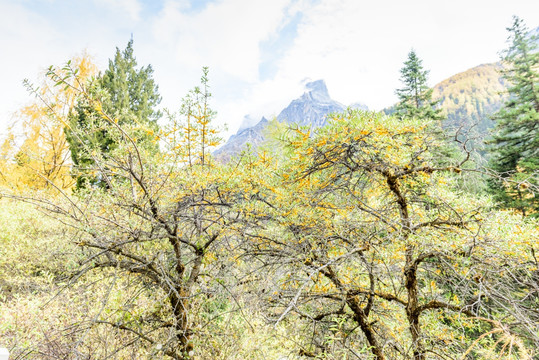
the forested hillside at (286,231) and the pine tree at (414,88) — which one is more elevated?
the pine tree at (414,88)

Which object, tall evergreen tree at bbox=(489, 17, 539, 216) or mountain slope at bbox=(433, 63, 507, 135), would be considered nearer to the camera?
tall evergreen tree at bbox=(489, 17, 539, 216)

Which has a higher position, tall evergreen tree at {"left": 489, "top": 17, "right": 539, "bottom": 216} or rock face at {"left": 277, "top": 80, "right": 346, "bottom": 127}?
rock face at {"left": 277, "top": 80, "right": 346, "bottom": 127}

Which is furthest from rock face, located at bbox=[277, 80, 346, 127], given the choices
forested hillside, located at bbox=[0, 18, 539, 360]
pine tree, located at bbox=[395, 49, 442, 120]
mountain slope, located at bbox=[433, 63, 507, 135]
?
forested hillside, located at bbox=[0, 18, 539, 360]

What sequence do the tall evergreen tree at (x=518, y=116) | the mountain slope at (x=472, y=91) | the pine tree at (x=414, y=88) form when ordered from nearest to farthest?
the tall evergreen tree at (x=518, y=116) → the pine tree at (x=414, y=88) → the mountain slope at (x=472, y=91)

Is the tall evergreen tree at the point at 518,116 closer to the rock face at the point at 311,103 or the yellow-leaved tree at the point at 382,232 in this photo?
the yellow-leaved tree at the point at 382,232

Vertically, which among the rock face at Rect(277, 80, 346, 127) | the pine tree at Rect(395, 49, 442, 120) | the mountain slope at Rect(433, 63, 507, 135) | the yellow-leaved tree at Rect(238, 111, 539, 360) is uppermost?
the rock face at Rect(277, 80, 346, 127)

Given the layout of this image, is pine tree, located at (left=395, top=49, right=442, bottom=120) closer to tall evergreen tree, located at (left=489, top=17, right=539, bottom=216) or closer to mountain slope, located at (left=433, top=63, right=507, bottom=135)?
tall evergreen tree, located at (left=489, top=17, right=539, bottom=216)

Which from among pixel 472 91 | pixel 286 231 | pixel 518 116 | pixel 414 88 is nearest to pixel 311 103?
pixel 472 91

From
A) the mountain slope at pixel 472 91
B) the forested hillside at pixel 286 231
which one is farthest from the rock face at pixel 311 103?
the forested hillside at pixel 286 231

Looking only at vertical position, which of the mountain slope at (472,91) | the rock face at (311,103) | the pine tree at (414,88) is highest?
the rock face at (311,103)

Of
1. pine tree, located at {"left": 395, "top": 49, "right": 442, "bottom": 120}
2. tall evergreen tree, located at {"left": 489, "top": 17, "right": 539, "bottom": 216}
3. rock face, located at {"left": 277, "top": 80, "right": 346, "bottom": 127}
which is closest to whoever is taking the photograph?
tall evergreen tree, located at {"left": 489, "top": 17, "right": 539, "bottom": 216}

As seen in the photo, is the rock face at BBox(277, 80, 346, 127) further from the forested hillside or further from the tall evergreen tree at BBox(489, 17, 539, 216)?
the forested hillside

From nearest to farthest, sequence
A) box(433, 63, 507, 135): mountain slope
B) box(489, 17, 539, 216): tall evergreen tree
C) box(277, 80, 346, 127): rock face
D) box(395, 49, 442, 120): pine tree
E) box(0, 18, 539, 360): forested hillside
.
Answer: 1. box(0, 18, 539, 360): forested hillside
2. box(489, 17, 539, 216): tall evergreen tree
3. box(395, 49, 442, 120): pine tree
4. box(433, 63, 507, 135): mountain slope
5. box(277, 80, 346, 127): rock face

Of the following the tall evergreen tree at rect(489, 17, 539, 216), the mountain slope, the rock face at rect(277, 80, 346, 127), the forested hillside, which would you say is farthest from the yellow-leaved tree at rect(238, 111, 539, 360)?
the rock face at rect(277, 80, 346, 127)
